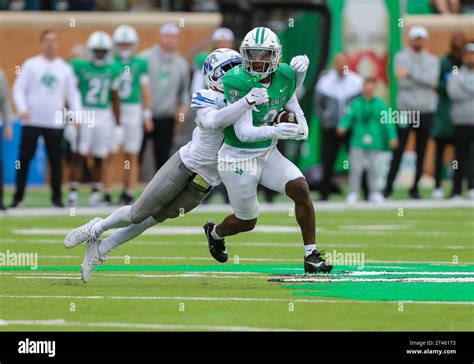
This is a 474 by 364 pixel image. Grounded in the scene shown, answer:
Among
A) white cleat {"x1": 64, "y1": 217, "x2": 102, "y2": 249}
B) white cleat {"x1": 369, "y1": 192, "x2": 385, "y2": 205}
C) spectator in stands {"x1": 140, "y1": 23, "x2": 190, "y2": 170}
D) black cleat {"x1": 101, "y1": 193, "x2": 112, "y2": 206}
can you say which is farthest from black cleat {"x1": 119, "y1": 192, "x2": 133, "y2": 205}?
white cleat {"x1": 64, "y1": 217, "x2": 102, "y2": 249}

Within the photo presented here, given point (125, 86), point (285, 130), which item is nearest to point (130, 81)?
point (125, 86)

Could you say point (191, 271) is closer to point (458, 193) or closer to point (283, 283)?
point (283, 283)

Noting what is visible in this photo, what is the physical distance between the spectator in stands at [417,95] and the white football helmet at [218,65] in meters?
9.23

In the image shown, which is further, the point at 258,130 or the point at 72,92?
the point at 72,92

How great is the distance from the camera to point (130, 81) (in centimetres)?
1825

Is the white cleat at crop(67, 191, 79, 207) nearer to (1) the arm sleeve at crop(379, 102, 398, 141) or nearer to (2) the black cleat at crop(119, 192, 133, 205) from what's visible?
(2) the black cleat at crop(119, 192, 133, 205)

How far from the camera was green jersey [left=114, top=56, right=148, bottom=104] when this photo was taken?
18234 millimetres

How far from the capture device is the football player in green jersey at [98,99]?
18.3m

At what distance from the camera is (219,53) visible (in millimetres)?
9969

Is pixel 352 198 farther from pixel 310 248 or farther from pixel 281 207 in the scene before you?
pixel 310 248

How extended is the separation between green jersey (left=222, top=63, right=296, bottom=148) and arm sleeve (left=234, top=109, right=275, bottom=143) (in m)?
0.16

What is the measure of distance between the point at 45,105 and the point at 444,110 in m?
5.79

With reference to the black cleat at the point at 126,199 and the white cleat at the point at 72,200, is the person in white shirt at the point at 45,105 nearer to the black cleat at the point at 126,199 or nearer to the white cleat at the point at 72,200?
the white cleat at the point at 72,200
